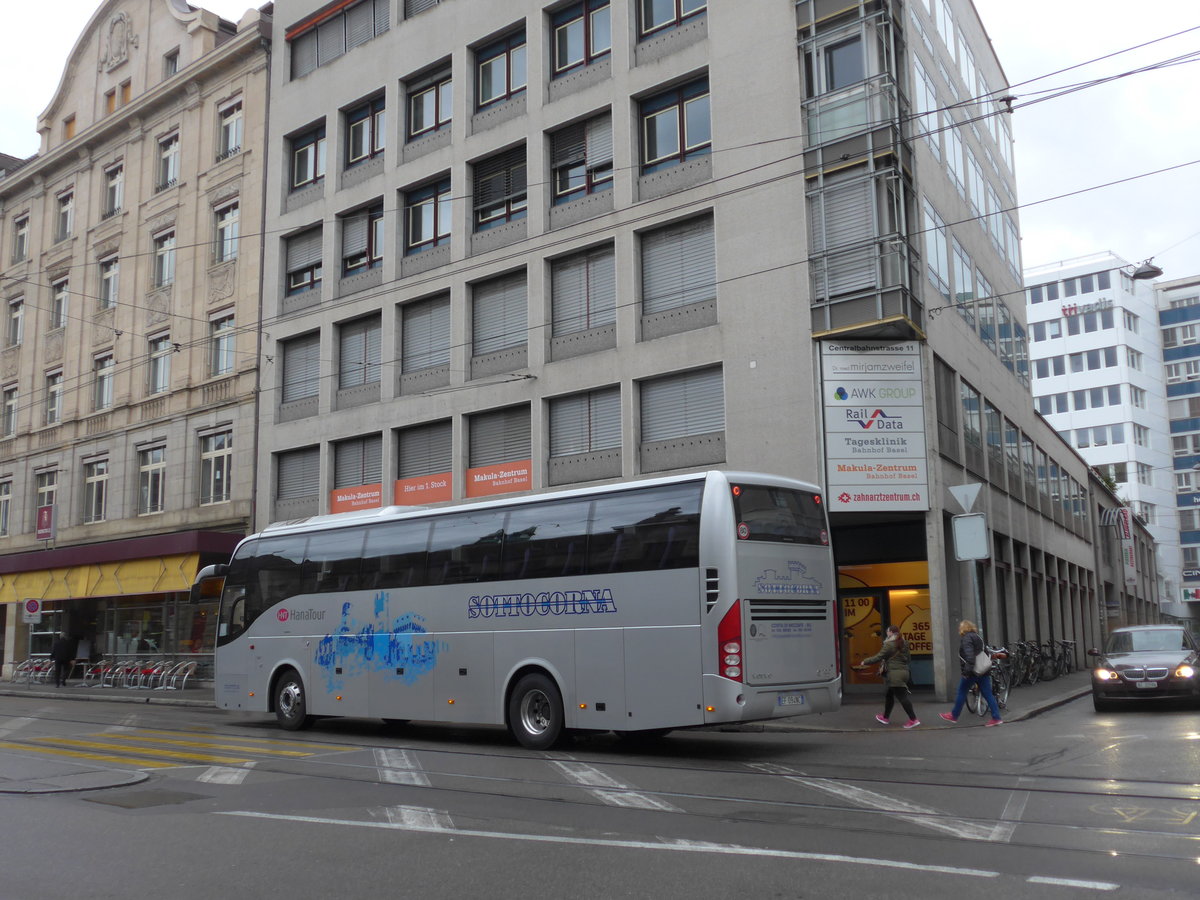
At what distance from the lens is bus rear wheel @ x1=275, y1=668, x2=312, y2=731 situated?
1847 centimetres

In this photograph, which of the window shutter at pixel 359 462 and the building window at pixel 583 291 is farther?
the window shutter at pixel 359 462

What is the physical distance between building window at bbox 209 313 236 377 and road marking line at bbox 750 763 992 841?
26.4 metres

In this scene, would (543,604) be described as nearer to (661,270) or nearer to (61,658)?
(661,270)

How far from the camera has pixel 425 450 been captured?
93.4ft

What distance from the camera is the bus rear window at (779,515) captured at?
1319 cm

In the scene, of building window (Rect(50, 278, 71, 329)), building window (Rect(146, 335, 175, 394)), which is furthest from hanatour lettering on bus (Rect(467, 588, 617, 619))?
building window (Rect(50, 278, 71, 329))

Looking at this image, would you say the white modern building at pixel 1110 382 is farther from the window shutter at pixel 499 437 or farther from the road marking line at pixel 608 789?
the road marking line at pixel 608 789

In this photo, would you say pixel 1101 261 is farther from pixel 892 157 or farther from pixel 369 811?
pixel 369 811

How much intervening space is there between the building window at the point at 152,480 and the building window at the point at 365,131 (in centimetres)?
1136

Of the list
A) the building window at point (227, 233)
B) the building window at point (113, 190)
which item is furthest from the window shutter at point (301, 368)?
the building window at point (113, 190)

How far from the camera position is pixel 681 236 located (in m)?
24.0

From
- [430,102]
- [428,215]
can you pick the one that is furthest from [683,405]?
[430,102]

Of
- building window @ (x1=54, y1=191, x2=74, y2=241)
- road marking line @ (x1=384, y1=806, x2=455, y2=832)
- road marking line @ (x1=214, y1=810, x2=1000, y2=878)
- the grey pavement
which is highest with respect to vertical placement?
building window @ (x1=54, y1=191, x2=74, y2=241)

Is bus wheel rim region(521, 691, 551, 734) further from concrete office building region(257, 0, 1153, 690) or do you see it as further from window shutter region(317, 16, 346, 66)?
window shutter region(317, 16, 346, 66)
